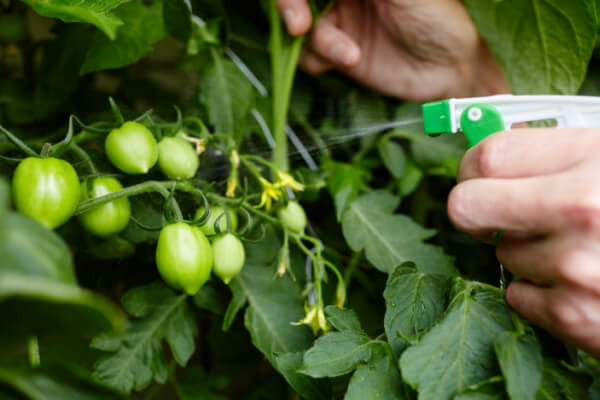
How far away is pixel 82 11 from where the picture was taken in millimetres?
390

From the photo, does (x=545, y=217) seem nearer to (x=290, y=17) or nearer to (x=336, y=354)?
(x=336, y=354)

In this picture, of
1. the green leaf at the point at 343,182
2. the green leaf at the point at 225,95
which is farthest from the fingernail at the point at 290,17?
the green leaf at the point at 343,182

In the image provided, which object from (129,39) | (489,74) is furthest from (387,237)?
(489,74)

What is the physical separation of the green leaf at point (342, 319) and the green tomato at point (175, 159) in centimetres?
21

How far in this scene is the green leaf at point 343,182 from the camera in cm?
66

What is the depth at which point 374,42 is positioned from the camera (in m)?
0.99

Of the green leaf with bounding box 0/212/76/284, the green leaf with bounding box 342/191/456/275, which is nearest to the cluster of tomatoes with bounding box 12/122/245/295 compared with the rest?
the green leaf with bounding box 0/212/76/284

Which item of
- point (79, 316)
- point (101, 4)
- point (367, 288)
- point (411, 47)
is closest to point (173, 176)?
point (101, 4)

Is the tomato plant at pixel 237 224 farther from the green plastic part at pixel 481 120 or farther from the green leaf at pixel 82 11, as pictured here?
the green plastic part at pixel 481 120

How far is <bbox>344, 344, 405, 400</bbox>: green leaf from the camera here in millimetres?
421

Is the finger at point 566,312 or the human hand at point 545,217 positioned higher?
the human hand at point 545,217

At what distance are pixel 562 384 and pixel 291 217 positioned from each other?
0.32 m

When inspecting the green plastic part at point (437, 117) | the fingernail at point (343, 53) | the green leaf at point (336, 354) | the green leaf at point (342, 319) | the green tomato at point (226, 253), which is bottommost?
the green leaf at point (342, 319)

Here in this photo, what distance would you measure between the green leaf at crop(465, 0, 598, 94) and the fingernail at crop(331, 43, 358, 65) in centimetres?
21
